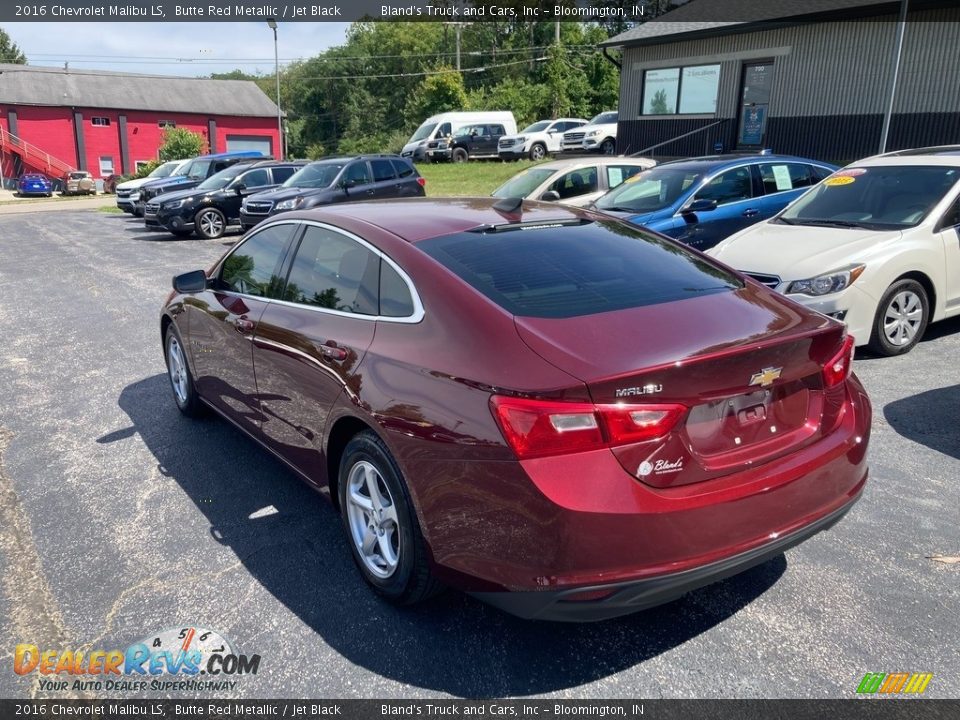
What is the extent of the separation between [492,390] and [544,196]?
922 centimetres

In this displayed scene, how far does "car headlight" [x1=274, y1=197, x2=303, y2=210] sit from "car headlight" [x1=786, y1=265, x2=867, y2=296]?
11075 millimetres

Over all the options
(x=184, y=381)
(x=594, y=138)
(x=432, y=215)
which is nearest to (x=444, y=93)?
(x=594, y=138)

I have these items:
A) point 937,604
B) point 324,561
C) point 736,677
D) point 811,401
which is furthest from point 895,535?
point 324,561

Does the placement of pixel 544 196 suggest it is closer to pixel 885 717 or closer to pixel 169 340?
pixel 169 340

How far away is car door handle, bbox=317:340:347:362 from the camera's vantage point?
335 cm

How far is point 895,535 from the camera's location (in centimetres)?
372

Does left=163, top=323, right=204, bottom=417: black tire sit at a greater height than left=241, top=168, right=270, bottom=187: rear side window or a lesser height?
lesser

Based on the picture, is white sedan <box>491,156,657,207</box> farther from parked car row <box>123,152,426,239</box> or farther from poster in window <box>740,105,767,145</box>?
poster in window <box>740,105,767,145</box>

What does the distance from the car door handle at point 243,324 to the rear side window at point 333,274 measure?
331mm

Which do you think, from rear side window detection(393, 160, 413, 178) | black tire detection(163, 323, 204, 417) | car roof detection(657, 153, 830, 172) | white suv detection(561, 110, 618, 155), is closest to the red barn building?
white suv detection(561, 110, 618, 155)

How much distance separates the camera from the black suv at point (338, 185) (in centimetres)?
1537

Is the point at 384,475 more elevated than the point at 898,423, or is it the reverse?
the point at 384,475

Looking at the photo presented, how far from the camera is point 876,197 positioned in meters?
7.32

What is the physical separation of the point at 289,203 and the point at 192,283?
10896 mm
